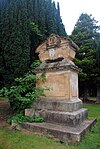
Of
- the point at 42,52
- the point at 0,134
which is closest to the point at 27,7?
the point at 42,52

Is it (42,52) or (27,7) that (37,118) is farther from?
(27,7)

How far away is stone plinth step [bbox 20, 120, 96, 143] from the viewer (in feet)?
14.8

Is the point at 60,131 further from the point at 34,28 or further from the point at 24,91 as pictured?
the point at 34,28

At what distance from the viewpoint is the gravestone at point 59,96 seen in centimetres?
523

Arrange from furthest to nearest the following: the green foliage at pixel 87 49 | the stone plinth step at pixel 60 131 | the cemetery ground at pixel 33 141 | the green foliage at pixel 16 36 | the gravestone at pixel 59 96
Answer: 1. the green foliage at pixel 87 49
2. the green foliage at pixel 16 36
3. the gravestone at pixel 59 96
4. the stone plinth step at pixel 60 131
5. the cemetery ground at pixel 33 141

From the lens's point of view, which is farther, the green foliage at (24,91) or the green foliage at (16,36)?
the green foliage at (16,36)

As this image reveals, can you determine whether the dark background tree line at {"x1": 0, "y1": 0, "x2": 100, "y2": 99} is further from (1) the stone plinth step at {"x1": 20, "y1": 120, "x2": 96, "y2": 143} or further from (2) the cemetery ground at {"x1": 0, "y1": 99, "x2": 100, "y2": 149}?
(2) the cemetery ground at {"x1": 0, "y1": 99, "x2": 100, "y2": 149}

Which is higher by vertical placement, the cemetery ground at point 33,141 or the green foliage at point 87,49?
the green foliage at point 87,49

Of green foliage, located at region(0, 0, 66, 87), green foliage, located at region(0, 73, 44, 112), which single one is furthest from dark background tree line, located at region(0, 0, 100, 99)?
green foliage, located at region(0, 73, 44, 112)

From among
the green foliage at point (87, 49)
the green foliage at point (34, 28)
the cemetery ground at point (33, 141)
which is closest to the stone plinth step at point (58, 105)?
the cemetery ground at point (33, 141)

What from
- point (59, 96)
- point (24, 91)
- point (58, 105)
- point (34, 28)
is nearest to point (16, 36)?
point (34, 28)

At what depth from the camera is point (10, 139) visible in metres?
4.73

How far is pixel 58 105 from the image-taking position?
591cm

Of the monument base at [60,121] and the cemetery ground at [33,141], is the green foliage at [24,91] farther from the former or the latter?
the cemetery ground at [33,141]
